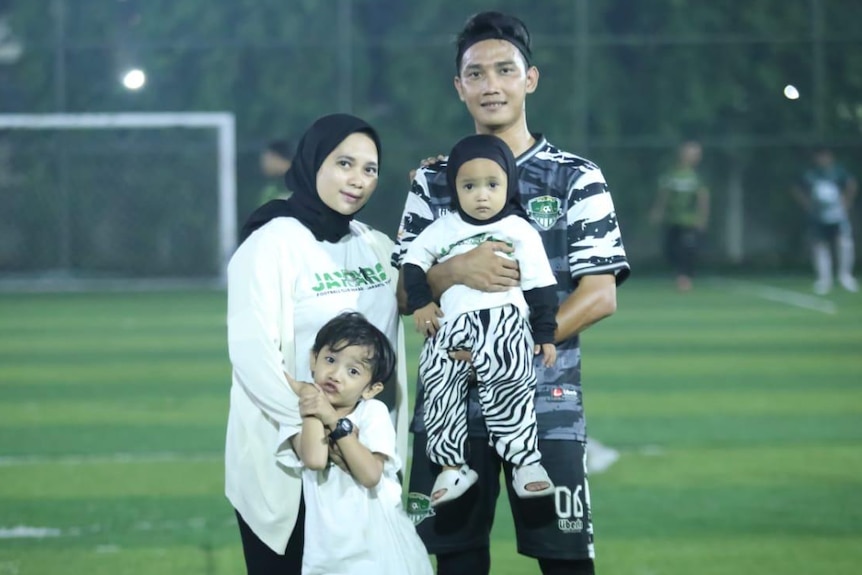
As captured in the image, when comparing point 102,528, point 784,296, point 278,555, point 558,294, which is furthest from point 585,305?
point 784,296

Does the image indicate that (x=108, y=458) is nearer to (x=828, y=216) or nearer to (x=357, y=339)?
(x=357, y=339)

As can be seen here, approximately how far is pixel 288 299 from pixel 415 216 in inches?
23.0

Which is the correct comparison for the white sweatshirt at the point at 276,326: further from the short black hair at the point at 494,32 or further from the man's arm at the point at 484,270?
the short black hair at the point at 494,32

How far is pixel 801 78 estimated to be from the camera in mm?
28297

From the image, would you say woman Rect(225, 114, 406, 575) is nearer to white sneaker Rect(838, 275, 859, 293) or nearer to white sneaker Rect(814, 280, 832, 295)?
white sneaker Rect(814, 280, 832, 295)

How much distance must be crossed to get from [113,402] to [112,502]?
13.3ft

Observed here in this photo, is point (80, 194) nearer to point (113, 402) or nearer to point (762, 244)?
point (762, 244)

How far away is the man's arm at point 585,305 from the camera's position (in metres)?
4.71

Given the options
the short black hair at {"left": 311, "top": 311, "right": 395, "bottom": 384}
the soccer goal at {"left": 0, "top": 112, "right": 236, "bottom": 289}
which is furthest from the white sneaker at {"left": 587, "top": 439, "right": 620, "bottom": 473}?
the soccer goal at {"left": 0, "top": 112, "right": 236, "bottom": 289}

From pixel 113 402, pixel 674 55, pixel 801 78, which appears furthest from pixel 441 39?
pixel 113 402

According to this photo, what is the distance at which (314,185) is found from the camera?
4586 mm

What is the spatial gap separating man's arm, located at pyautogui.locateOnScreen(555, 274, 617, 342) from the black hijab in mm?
306

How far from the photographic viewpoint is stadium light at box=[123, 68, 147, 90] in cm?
2789

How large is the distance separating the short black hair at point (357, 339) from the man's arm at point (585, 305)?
1.74 feet
